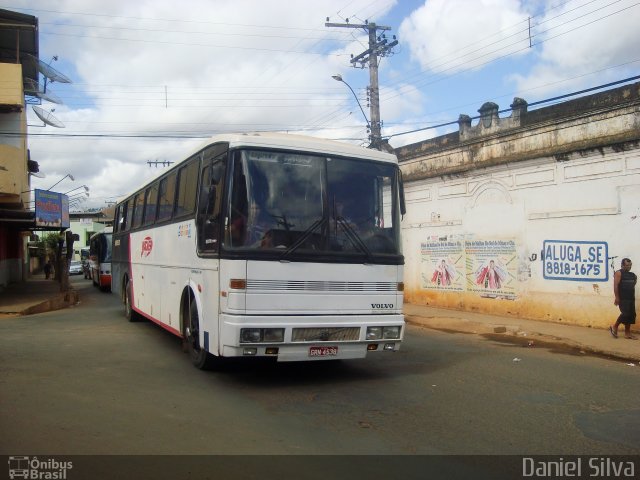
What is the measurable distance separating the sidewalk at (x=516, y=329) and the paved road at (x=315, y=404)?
35.3 inches

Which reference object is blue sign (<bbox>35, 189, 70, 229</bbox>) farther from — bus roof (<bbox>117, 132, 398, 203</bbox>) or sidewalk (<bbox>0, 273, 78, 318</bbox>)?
bus roof (<bbox>117, 132, 398, 203</bbox>)

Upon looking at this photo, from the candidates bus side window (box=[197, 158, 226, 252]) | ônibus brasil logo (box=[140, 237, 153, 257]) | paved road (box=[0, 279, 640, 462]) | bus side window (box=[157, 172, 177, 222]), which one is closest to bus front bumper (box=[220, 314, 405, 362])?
paved road (box=[0, 279, 640, 462])

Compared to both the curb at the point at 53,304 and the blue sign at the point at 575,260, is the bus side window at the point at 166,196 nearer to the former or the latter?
the curb at the point at 53,304

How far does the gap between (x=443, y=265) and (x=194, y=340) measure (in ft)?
37.1

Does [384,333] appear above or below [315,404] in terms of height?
above

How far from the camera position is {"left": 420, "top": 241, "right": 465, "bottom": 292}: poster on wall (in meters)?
17.5

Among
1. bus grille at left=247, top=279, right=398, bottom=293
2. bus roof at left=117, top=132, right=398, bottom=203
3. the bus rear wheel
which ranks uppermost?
bus roof at left=117, top=132, right=398, bottom=203

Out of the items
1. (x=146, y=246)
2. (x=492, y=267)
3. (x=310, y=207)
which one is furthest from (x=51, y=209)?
(x=310, y=207)

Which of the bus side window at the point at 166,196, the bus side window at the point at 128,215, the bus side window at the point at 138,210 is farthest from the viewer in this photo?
the bus side window at the point at 128,215

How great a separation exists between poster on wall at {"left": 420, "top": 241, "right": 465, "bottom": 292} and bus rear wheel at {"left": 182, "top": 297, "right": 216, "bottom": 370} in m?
10.6

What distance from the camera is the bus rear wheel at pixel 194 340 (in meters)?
8.09

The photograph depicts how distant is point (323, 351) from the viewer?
719 centimetres

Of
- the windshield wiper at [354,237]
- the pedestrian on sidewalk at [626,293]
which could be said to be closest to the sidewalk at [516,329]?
the pedestrian on sidewalk at [626,293]

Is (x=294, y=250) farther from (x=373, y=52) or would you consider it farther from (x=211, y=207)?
(x=373, y=52)
